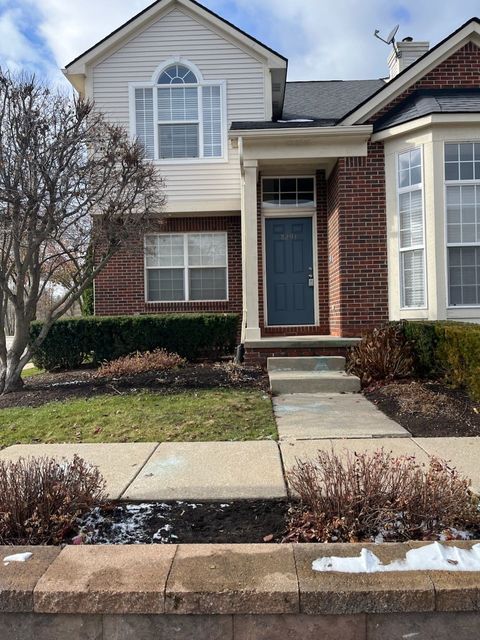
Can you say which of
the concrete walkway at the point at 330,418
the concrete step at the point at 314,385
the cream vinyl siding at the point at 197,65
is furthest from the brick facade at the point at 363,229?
the cream vinyl siding at the point at 197,65

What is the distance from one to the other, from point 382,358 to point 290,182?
4.68 m

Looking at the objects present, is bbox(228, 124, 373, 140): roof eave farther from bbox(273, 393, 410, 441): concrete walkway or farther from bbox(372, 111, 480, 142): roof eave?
bbox(273, 393, 410, 441): concrete walkway

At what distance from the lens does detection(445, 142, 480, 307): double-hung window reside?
839cm

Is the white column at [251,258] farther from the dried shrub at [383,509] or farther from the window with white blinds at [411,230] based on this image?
the dried shrub at [383,509]

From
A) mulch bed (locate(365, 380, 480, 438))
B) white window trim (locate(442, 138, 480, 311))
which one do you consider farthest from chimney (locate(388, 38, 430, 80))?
mulch bed (locate(365, 380, 480, 438))

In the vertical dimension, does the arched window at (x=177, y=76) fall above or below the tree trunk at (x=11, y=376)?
above

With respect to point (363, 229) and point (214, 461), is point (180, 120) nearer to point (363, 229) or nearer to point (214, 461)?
point (363, 229)

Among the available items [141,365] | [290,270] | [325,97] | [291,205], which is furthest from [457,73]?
[141,365]

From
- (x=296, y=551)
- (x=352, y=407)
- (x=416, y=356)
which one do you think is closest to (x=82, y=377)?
(x=352, y=407)

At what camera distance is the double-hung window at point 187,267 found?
476 inches

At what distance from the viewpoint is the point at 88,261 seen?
847 centimetres

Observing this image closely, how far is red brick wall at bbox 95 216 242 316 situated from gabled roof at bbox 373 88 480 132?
4248 mm

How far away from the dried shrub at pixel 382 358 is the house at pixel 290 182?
0.68 meters

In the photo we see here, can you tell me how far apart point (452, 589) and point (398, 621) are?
288mm
